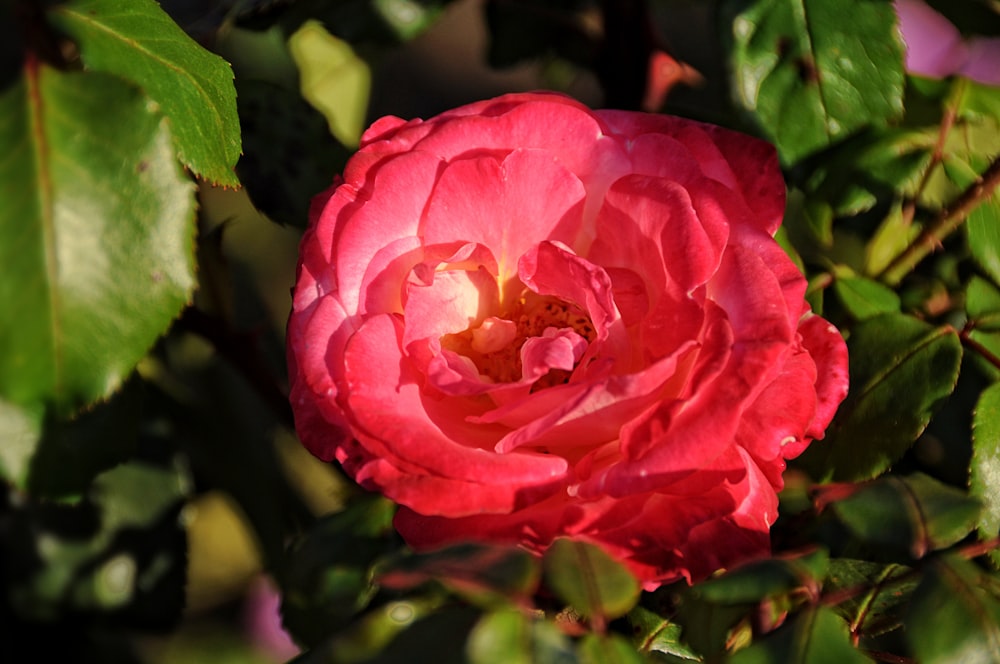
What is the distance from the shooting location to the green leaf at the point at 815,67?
2.41 feet

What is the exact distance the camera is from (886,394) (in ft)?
2.13

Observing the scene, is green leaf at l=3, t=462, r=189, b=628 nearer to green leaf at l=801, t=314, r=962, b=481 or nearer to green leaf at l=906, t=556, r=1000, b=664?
green leaf at l=801, t=314, r=962, b=481

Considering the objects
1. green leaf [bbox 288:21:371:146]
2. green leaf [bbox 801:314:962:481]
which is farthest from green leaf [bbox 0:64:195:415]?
green leaf [bbox 288:21:371:146]

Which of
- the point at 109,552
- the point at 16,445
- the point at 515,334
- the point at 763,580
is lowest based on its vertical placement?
the point at 109,552

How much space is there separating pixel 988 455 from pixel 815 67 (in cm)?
30

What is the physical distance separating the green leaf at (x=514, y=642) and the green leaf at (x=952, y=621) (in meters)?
0.15

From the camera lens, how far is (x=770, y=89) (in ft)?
2.45

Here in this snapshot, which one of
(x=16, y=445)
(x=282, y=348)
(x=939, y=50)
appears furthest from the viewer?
(x=939, y=50)

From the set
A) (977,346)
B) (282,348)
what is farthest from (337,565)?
(282,348)

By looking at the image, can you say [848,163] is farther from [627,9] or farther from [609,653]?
[609,653]

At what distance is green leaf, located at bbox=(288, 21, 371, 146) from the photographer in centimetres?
129

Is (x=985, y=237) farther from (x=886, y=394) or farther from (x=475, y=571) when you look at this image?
(x=475, y=571)

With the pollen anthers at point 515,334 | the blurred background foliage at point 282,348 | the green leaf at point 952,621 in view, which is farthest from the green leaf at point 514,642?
the pollen anthers at point 515,334

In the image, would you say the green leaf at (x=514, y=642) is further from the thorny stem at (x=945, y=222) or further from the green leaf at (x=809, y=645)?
the thorny stem at (x=945, y=222)
